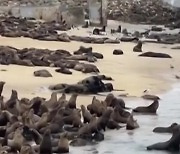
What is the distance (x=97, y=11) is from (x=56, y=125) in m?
18.7

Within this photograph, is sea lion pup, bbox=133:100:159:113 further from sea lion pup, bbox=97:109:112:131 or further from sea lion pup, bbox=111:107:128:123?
sea lion pup, bbox=97:109:112:131

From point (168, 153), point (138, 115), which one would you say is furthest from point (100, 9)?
point (168, 153)

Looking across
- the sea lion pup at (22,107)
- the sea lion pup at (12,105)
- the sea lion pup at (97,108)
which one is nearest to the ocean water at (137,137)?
the sea lion pup at (97,108)

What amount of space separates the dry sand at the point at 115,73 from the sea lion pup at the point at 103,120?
1.94m

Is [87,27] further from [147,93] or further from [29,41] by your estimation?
[147,93]

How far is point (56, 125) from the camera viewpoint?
24.0ft

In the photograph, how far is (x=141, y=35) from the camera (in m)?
24.7

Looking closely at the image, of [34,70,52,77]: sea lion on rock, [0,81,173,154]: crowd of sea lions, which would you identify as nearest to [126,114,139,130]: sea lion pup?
[0,81,173,154]: crowd of sea lions

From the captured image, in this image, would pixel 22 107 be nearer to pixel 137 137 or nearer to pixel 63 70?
pixel 137 137

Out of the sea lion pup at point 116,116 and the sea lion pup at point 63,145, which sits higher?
the sea lion pup at point 63,145

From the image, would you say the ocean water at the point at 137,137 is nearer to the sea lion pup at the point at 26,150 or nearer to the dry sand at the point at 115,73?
the sea lion pup at the point at 26,150

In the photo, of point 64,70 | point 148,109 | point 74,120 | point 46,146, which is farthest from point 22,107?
point 64,70

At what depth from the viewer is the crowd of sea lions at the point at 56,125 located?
6.64 meters

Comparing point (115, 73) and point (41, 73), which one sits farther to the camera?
point (115, 73)
